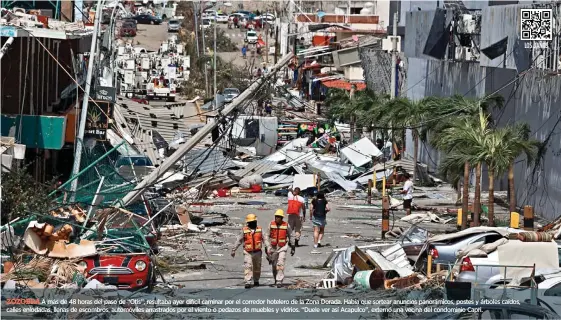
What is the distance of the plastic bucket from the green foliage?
17.5ft

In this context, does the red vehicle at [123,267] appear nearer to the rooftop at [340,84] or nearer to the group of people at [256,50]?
the rooftop at [340,84]

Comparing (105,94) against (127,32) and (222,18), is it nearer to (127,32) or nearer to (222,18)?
(127,32)

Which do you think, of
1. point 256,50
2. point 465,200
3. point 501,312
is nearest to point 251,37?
point 256,50

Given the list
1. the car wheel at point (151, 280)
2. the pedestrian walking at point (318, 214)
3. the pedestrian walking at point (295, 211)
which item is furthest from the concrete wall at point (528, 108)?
the car wheel at point (151, 280)

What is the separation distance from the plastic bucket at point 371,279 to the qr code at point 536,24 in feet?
44.8

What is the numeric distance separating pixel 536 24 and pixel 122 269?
1594 cm

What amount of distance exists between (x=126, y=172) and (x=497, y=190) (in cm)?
1259

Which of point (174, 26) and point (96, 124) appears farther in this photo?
point (174, 26)

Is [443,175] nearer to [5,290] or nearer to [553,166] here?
[553,166]

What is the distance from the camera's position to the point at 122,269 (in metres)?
17.5

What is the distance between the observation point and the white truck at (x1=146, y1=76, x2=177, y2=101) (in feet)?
247

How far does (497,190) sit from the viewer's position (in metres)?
36.4

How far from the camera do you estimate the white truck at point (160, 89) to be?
75.2 meters

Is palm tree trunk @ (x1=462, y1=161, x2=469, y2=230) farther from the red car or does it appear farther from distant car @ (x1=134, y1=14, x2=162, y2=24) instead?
distant car @ (x1=134, y1=14, x2=162, y2=24)
